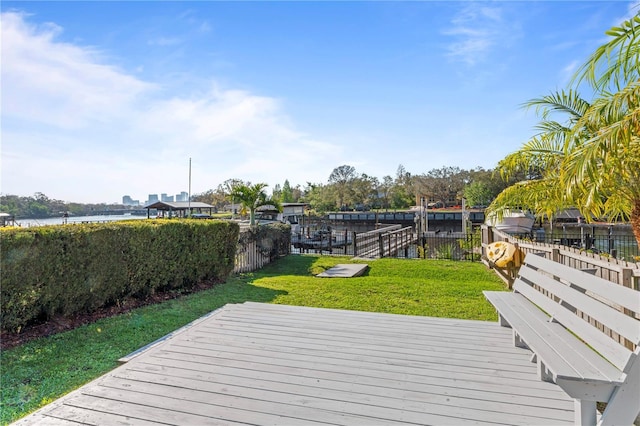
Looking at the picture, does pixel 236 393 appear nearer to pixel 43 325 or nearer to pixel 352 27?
pixel 43 325

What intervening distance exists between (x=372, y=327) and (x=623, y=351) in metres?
2.16

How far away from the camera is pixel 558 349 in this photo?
2.13m

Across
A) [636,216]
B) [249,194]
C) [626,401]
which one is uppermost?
[249,194]

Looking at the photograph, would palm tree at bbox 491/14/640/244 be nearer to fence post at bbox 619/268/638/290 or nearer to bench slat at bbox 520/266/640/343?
fence post at bbox 619/268/638/290

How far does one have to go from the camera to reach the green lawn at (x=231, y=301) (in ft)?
9.59

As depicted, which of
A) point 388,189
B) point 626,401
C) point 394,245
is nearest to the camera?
point 626,401

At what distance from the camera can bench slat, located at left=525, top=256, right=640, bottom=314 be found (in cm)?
188

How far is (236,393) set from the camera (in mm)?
2297

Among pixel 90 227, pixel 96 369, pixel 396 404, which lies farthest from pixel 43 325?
pixel 396 404

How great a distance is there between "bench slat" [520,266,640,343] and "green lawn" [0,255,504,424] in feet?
6.02

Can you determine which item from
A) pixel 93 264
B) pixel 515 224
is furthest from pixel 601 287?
pixel 515 224

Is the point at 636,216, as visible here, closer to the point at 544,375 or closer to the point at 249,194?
the point at 544,375

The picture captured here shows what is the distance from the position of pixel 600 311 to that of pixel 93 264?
553cm

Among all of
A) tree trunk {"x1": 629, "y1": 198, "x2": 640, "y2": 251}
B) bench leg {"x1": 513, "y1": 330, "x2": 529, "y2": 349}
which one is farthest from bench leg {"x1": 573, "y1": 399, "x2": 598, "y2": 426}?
tree trunk {"x1": 629, "y1": 198, "x2": 640, "y2": 251}
